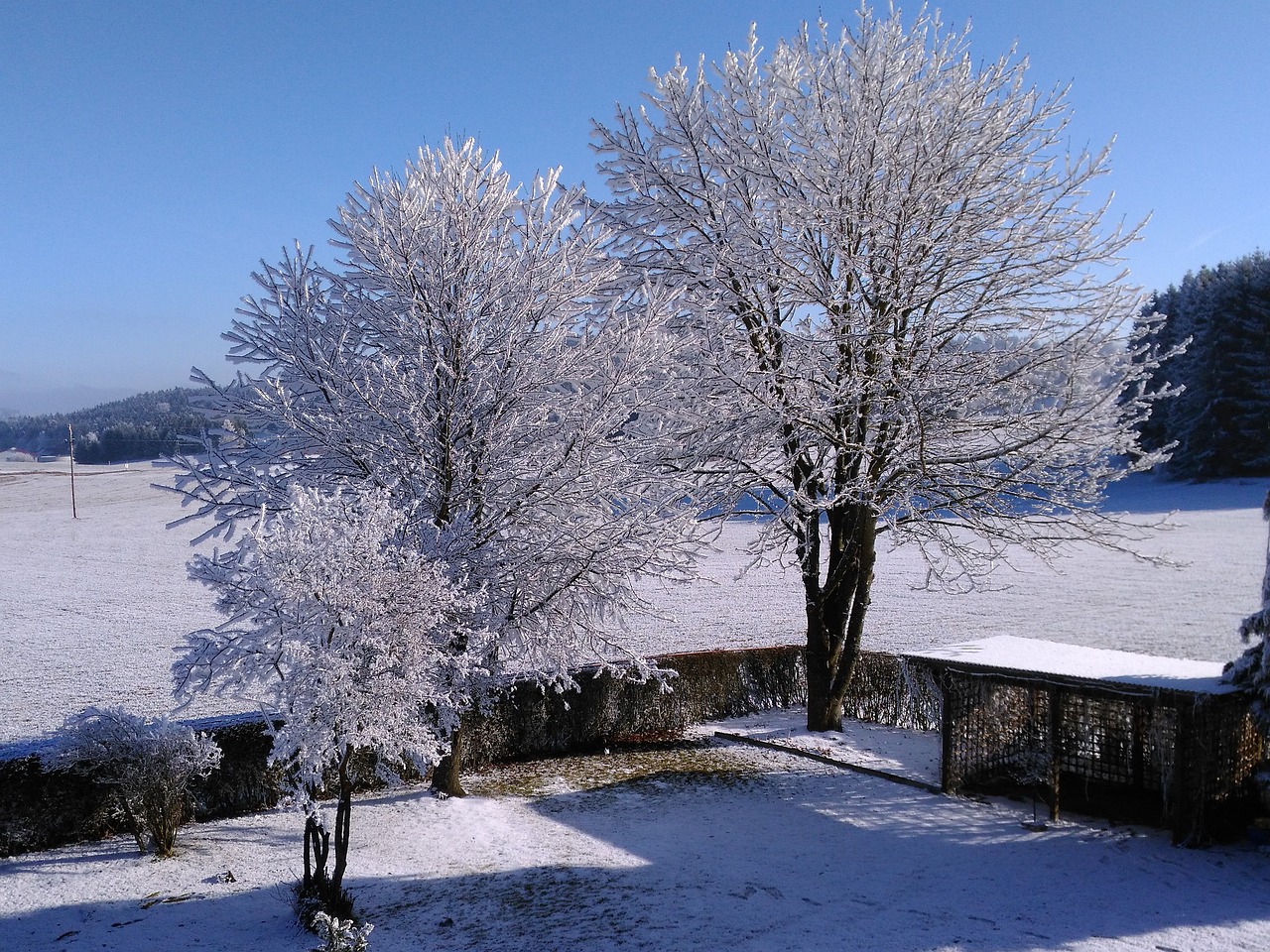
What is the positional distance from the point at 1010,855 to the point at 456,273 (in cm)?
747

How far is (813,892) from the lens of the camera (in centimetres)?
693

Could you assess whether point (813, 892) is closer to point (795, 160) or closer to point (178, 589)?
point (795, 160)

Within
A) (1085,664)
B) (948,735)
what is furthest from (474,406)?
(1085,664)

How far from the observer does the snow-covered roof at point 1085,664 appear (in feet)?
26.2

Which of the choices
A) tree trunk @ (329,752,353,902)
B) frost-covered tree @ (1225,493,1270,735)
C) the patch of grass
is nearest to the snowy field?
frost-covered tree @ (1225,493,1270,735)

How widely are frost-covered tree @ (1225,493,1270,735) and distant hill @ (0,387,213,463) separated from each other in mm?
84938

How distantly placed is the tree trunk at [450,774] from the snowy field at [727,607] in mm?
2713

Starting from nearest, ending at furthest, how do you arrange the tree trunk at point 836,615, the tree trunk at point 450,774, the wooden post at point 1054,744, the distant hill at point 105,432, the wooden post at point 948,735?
the wooden post at point 1054,744 < the wooden post at point 948,735 < the tree trunk at point 450,774 < the tree trunk at point 836,615 < the distant hill at point 105,432

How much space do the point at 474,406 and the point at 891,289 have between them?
17.6 feet

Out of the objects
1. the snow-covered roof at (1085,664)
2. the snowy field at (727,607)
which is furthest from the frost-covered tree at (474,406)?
the snow-covered roof at (1085,664)

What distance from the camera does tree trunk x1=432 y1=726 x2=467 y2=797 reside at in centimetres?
941

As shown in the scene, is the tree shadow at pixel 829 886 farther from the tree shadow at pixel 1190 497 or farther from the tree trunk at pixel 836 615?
the tree shadow at pixel 1190 497

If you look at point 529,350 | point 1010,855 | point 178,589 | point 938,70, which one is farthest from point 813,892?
point 178,589

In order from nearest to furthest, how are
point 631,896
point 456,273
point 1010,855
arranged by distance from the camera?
point 631,896 < point 1010,855 < point 456,273
